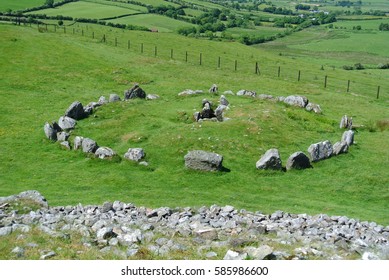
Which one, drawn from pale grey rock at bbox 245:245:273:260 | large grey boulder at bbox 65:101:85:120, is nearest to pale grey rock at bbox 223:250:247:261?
pale grey rock at bbox 245:245:273:260

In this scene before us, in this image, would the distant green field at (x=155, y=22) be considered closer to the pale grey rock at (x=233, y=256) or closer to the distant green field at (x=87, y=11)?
the distant green field at (x=87, y=11)

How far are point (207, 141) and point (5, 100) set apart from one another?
23.8 meters

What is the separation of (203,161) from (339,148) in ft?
33.3

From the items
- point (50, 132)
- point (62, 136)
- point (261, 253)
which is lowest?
point (62, 136)

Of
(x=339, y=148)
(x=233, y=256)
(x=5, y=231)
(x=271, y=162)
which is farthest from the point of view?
(x=339, y=148)

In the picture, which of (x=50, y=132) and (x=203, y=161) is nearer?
(x=203, y=161)

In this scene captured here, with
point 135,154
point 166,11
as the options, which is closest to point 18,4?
point 166,11

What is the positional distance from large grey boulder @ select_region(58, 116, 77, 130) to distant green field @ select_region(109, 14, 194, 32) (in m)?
86.7

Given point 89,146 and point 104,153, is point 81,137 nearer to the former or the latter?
point 89,146

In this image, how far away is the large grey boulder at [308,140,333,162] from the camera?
32.9 metres

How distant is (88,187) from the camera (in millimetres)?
28875

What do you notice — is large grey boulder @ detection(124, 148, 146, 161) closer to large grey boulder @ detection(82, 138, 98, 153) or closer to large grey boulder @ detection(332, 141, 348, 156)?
large grey boulder @ detection(82, 138, 98, 153)

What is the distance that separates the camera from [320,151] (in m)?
33.1

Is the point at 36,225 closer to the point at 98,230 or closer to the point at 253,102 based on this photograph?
the point at 98,230
